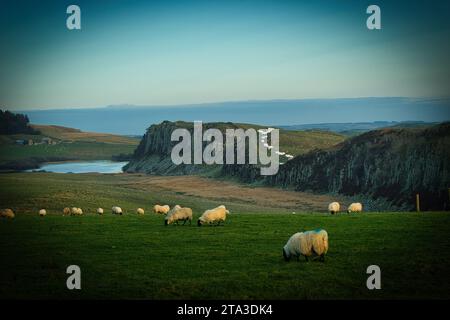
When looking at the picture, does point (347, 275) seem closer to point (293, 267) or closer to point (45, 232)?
point (293, 267)

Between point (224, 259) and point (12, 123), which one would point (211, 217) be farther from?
point (12, 123)

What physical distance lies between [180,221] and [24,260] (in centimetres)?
1428

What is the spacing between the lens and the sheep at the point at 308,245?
19703mm

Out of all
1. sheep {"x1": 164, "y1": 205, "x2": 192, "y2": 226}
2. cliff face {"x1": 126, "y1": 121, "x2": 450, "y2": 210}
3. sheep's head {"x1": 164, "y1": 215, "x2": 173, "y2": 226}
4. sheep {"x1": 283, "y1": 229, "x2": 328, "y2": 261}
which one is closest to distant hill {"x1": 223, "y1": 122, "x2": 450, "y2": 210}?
cliff face {"x1": 126, "y1": 121, "x2": 450, "y2": 210}

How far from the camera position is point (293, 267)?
1889 centimetres

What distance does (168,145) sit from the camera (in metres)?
177

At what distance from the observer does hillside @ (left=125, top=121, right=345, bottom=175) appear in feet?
526

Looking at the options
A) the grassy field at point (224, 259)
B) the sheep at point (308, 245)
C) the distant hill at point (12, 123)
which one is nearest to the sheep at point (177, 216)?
the grassy field at point (224, 259)

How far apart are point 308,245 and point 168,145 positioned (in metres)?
159

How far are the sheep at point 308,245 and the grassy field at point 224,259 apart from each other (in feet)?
1.34

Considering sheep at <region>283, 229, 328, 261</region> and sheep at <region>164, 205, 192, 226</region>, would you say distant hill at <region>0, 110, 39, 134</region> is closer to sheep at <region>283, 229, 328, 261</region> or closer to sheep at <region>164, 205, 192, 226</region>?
sheep at <region>164, 205, 192, 226</region>

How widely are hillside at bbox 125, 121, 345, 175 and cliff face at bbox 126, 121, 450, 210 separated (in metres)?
33.0

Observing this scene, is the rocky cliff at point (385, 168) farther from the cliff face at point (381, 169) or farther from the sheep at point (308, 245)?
the sheep at point (308, 245)
